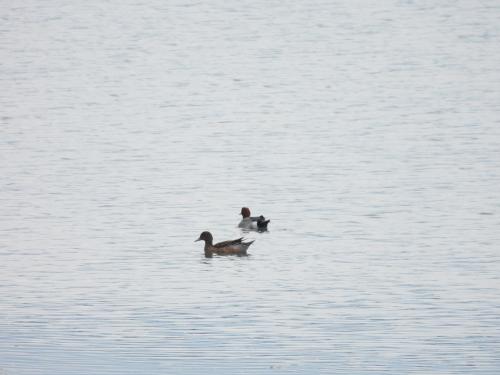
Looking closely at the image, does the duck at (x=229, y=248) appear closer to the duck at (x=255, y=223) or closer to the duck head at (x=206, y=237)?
the duck head at (x=206, y=237)

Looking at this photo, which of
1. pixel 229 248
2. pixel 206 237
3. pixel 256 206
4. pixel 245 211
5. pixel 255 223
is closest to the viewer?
pixel 229 248

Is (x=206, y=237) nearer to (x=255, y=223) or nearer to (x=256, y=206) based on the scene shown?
(x=255, y=223)

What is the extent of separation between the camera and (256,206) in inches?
1247

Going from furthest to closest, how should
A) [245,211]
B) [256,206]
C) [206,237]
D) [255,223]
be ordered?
[256,206]
[245,211]
[255,223]
[206,237]

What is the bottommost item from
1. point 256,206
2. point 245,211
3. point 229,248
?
point 229,248

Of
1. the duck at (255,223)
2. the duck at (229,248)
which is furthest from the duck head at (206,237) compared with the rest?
the duck at (255,223)

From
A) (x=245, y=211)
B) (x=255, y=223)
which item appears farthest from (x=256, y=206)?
(x=255, y=223)

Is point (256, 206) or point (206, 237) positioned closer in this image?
point (206, 237)

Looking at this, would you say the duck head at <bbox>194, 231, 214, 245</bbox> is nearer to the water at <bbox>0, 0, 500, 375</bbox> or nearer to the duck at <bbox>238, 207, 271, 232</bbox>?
the water at <bbox>0, 0, 500, 375</bbox>

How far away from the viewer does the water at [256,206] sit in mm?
16859

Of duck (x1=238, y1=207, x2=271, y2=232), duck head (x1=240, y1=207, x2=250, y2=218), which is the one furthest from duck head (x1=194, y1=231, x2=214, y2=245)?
duck head (x1=240, y1=207, x2=250, y2=218)

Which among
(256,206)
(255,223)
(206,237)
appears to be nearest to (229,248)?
(206,237)

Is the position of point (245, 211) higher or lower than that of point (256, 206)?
higher

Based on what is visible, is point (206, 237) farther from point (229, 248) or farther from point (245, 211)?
point (245, 211)
